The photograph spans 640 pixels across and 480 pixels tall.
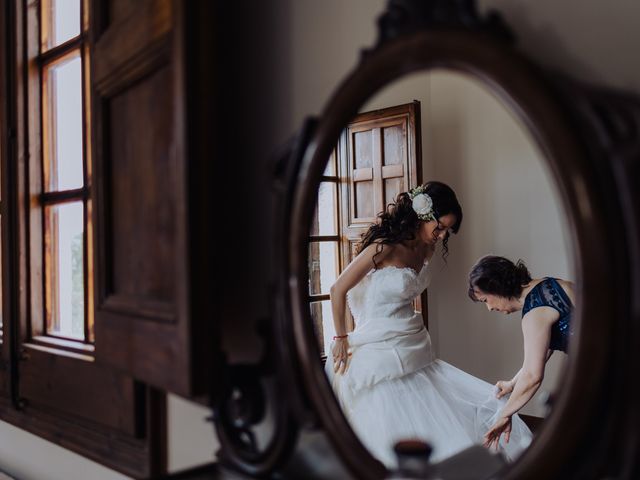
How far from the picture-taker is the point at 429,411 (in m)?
0.95

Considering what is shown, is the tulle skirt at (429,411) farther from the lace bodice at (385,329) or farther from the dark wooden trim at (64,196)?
the dark wooden trim at (64,196)

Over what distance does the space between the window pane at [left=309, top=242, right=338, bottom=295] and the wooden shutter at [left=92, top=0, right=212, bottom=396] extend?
0.69 ft

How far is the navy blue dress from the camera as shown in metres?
0.77

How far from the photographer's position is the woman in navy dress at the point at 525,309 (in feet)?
2.57

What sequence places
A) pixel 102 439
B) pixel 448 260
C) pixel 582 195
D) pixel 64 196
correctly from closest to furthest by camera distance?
pixel 582 195, pixel 448 260, pixel 102 439, pixel 64 196

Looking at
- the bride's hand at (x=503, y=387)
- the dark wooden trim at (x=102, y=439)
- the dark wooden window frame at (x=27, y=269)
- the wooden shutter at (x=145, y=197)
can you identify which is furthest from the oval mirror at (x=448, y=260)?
the dark wooden window frame at (x=27, y=269)

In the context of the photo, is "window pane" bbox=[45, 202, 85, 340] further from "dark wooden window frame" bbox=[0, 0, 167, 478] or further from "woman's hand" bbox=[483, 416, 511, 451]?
"woman's hand" bbox=[483, 416, 511, 451]

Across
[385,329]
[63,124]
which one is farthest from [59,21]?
[385,329]

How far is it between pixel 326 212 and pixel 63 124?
111 cm

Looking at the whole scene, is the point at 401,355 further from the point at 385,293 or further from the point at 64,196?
the point at 64,196

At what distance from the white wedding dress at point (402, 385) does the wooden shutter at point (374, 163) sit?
6 cm

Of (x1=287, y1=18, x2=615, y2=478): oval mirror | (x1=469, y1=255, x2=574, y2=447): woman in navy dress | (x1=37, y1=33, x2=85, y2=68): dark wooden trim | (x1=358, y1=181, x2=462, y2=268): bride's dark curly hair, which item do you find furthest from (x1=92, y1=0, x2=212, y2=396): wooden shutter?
(x1=37, y1=33, x2=85, y2=68): dark wooden trim

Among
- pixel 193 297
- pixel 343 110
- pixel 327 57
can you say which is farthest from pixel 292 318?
pixel 327 57

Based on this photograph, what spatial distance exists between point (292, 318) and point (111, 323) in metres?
0.41
